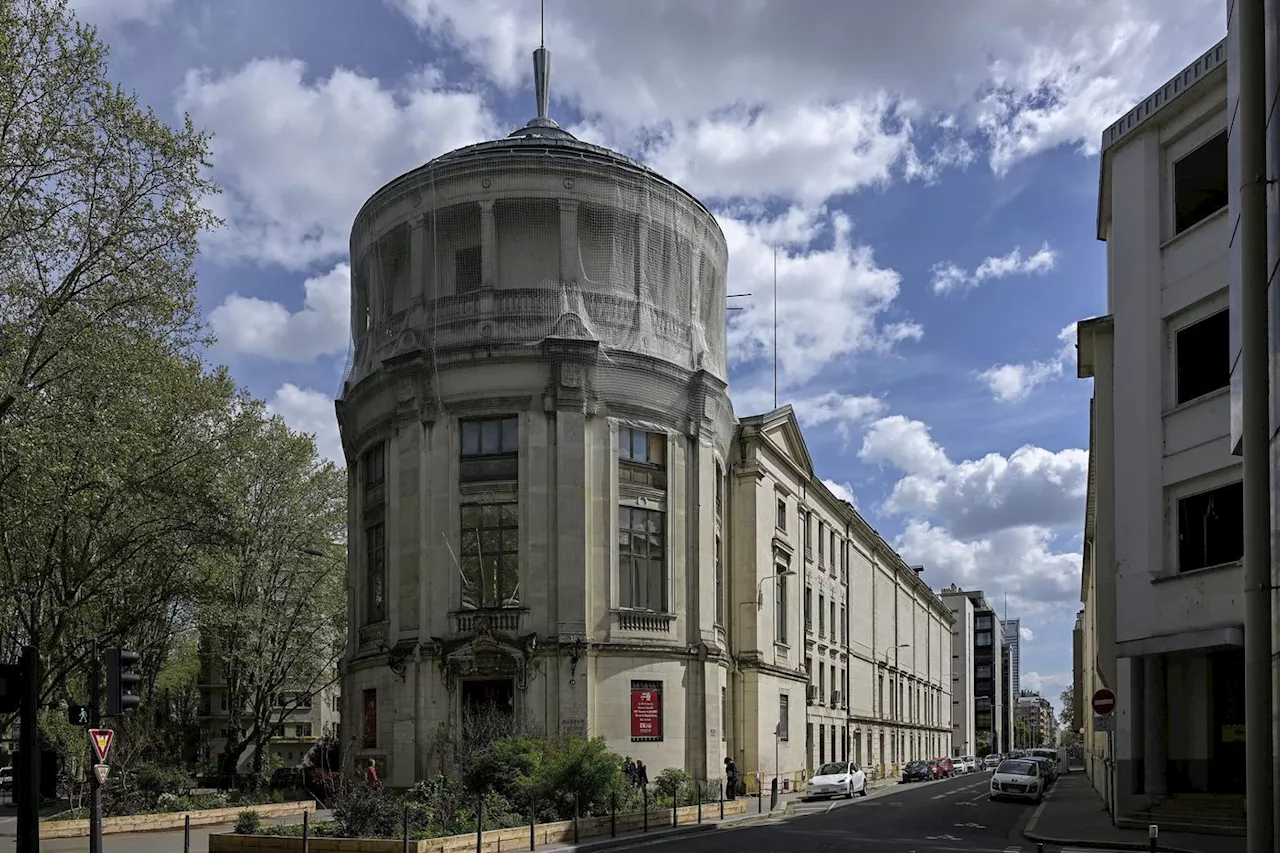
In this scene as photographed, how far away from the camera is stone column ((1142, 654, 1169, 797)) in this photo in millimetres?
27156

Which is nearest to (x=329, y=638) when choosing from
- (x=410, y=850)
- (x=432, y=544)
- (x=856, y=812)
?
(x=432, y=544)

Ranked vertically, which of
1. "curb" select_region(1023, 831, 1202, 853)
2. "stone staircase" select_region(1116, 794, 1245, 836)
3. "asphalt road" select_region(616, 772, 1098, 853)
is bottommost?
"asphalt road" select_region(616, 772, 1098, 853)

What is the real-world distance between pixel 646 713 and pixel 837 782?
32.6 ft

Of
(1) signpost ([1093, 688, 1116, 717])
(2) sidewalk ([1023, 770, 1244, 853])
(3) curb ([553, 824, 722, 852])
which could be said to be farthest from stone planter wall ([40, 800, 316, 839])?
(1) signpost ([1093, 688, 1116, 717])

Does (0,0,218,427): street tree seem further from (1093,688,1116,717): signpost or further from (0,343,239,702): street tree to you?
(1093,688,1116,717): signpost

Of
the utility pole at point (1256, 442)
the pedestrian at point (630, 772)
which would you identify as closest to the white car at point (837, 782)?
the pedestrian at point (630, 772)

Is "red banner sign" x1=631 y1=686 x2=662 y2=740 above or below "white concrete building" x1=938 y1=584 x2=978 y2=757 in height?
above

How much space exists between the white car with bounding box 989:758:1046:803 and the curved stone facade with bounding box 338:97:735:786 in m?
9.60

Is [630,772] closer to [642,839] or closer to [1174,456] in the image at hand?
[642,839]

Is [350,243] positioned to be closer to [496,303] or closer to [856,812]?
[496,303]

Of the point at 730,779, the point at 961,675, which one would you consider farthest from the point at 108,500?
the point at 961,675

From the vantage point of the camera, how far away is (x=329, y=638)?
57.1 m

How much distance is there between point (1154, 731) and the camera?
27203 mm

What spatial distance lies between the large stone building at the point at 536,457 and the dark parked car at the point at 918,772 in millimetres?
23953
